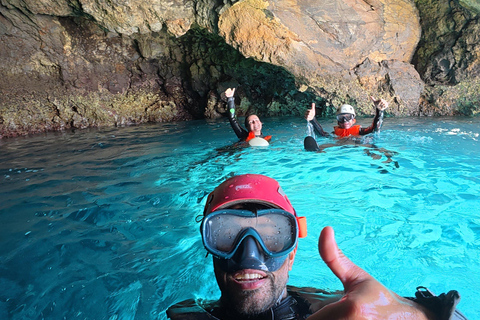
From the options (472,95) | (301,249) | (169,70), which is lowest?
(301,249)

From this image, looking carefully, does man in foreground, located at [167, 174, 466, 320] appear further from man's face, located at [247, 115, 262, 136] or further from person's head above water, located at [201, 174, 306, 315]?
man's face, located at [247, 115, 262, 136]

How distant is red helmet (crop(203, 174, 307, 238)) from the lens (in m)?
1.33

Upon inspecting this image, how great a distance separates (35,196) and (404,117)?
9836 millimetres

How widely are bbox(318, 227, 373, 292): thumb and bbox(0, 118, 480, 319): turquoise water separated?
1390mm

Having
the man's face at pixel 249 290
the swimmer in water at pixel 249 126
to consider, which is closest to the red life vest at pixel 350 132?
the swimmer in water at pixel 249 126

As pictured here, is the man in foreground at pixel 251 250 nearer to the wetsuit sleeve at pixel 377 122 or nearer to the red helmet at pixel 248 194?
the red helmet at pixel 248 194

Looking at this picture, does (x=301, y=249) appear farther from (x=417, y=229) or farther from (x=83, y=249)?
(x=83, y=249)

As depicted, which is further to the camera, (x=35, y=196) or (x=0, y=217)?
(x=35, y=196)

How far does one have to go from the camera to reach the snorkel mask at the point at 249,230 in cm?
123

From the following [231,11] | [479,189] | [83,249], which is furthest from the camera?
[231,11]

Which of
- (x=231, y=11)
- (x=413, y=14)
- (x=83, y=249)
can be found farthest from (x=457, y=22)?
(x=83, y=249)

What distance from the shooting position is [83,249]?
243cm

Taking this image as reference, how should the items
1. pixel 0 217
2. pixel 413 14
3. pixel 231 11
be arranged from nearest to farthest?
pixel 0 217
pixel 231 11
pixel 413 14

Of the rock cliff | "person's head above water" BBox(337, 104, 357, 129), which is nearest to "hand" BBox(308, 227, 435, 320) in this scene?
"person's head above water" BBox(337, 104, 357, 129)
